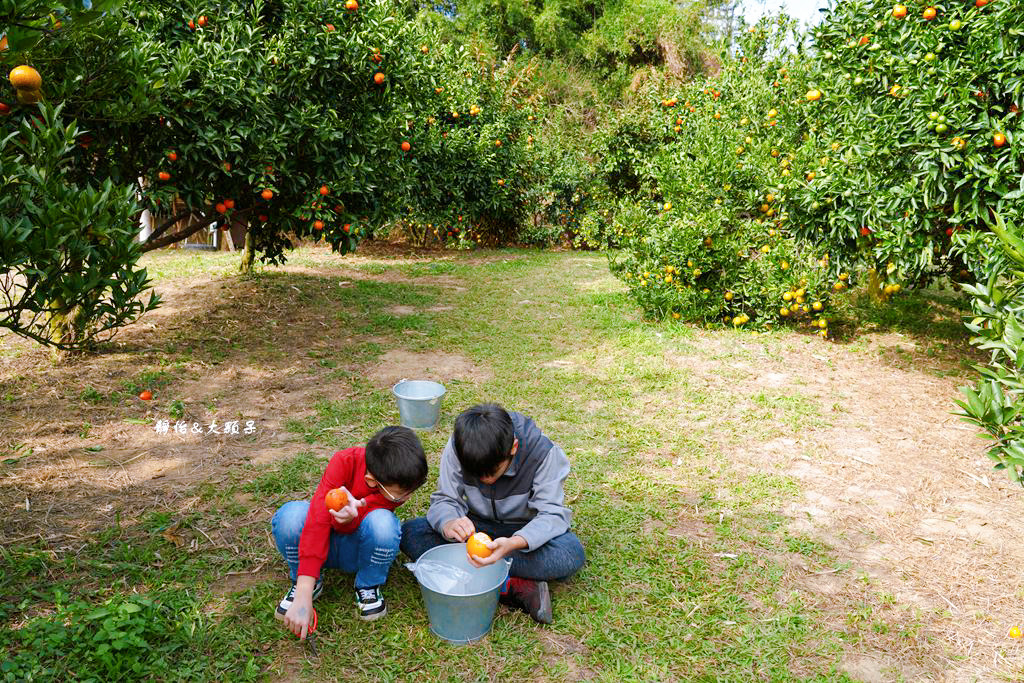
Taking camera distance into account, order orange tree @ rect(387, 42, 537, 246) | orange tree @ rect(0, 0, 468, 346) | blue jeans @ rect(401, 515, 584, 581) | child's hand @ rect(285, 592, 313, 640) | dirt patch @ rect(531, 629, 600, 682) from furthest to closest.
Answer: orange tree @ rect(387, 42, 537, 246) < orange tree @ rect(0, 0, 468, 346) < blue jeans @ rect(401, 515, 584, 581) < dirt patch @ rect(531, 629, 600, 682) < child's hand @ rect(285, 592, 313, 640)

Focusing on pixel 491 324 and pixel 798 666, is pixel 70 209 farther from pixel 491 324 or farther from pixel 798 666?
pixel 491 324

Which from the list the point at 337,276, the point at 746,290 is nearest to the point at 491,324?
the point at 746,290

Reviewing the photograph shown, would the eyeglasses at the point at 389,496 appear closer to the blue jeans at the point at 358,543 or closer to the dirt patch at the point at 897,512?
the blue jeans at the point at 358,543

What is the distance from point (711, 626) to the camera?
8.75ft

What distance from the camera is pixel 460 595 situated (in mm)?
2373

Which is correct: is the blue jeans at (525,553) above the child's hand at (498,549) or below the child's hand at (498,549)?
below

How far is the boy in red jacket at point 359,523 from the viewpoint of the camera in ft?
8.01

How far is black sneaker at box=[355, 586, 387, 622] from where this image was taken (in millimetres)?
2594

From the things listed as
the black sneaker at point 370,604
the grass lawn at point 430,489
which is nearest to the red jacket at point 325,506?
the black sneaker at point 370,604

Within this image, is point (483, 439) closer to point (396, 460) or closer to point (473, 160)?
point (396, 460)

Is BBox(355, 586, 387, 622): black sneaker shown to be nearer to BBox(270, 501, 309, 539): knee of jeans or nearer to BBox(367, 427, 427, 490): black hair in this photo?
BBox(270, 501, 309, 539): knee of jeans

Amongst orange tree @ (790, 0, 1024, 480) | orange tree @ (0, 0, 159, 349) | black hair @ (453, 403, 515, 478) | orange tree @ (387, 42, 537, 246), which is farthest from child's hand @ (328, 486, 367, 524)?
orange tree @ (387, 42, 537, 246)

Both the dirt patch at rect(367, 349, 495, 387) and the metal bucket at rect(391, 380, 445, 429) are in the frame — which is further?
the dirt patch at rect(367, 349, 495, 387)

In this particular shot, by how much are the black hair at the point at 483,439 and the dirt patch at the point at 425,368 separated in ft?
8.77
